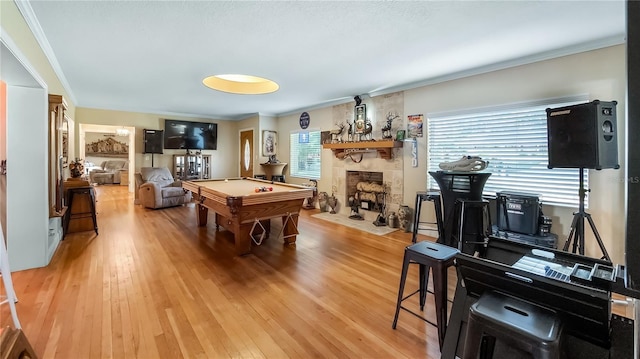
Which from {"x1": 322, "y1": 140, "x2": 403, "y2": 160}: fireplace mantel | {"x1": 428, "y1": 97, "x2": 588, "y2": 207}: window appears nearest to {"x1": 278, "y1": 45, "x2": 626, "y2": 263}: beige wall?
{"x1": 428, "y1": 97, "x2": 588, "y2": 207}: window

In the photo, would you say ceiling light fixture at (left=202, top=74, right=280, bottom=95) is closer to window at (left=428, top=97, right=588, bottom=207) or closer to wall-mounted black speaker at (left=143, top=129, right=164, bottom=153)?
window at (left=428, top=97, right=588, bottom=207)

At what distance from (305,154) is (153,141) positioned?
3.90m

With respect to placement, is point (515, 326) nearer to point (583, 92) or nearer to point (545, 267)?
point (545, 267)

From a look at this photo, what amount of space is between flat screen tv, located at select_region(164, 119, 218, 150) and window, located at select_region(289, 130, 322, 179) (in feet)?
8.18

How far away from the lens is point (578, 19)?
7.54 ft

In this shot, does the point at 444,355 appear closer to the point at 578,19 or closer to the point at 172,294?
the point at 172,294

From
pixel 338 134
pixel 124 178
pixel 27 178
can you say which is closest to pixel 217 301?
pixel 27 178

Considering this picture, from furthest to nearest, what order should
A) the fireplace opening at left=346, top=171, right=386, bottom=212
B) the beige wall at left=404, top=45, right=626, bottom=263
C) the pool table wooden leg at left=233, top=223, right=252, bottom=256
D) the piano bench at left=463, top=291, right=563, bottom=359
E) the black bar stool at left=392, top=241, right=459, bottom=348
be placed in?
the fireplace opening at left=346, top=171, right=386, bottom=212 → the pool table wooden leg at left=233, top=223, right=252, bottom=256 → the beige wall at left=404, top=45, right=626, bottom=263 → the black bar stool at left=392, top=241, right=459, bottom=348 → the piano bench at left=463, top=291, right=563, bottom=359

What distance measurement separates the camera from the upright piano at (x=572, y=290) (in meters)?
0.93

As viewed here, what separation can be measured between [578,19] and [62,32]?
180 inches

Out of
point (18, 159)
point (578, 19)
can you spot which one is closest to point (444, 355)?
point (578, 19)

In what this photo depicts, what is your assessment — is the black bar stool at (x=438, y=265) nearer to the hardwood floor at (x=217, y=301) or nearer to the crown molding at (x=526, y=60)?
the hardwood floor at (x=217, y=301)

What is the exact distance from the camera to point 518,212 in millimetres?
2902

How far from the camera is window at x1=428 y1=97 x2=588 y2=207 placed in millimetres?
3008
